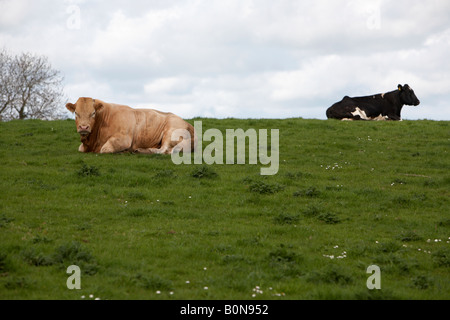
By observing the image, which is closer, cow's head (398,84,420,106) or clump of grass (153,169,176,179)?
clump of grass (153,169,176,179)

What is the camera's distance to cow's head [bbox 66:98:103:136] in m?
18.2

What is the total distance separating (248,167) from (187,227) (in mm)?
7138

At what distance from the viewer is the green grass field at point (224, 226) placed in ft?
26.9

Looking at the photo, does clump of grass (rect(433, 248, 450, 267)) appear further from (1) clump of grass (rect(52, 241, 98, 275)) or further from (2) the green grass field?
(1) clump of grass (rect(52, 241, 98, 275))

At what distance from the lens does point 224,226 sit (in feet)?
38.0

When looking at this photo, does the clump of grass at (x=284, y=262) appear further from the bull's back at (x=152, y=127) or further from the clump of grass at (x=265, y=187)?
the bull's back at (x=152, y=127)

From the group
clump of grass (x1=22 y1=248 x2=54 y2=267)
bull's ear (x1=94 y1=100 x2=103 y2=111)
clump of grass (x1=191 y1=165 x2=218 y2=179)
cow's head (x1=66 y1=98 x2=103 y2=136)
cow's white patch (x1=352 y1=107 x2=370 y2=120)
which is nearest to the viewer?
clump of grass (x1=22 y1=248 x2=54 y2=267)

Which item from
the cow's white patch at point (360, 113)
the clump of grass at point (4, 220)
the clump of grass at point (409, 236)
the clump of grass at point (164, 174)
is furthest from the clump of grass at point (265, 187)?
the cow's white patch at point (360, 113)

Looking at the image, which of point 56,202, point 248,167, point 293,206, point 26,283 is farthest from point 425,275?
point 248,167

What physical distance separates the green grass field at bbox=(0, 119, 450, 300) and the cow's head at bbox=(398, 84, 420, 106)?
14525mm

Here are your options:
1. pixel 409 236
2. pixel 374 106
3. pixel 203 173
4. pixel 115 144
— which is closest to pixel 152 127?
pixel 115 144

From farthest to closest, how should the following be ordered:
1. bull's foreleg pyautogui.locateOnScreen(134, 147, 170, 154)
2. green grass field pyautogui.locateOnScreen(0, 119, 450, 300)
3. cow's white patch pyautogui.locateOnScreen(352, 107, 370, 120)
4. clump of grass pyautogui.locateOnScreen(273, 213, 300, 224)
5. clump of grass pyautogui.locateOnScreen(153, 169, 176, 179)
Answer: cow's white patch pyautogui.locateOnScreen(352, 107, 370, 120), bull's foreleg pyautogui.locateOnScreen(134, 147, 170, 154), clump of grass pyautogui.locateOnScreen(153, 169, 176, 179), clump of grass pyautogui.locateOnScreen(273, 213, 300, 224), green grass field pyautogui.locateOnScreen(0, 119, 450, 300)

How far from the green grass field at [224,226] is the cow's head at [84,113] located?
3.43ft

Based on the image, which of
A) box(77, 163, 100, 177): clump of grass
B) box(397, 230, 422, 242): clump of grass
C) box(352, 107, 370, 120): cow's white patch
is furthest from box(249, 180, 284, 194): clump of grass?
box(352, 107, 370, 120): cow's white patch
